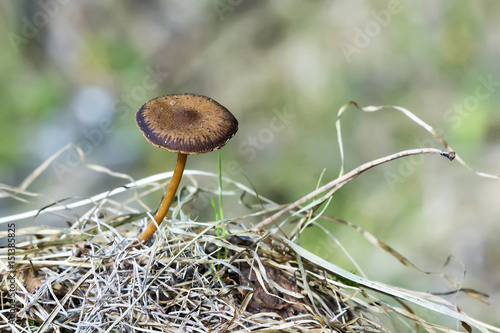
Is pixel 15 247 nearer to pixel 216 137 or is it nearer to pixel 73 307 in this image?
pixel 73 307

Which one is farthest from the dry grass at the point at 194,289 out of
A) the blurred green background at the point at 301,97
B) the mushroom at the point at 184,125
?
the blurred green background at the point at 301,97

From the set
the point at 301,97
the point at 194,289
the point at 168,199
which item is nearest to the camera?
the point at 194,289

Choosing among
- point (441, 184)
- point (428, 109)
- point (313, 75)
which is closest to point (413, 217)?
point (441, 184)

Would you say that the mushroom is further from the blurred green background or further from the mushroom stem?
the blurred green background

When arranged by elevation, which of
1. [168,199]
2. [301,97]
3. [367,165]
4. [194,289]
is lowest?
[194,289]

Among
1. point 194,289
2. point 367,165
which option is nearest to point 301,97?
point 367,165

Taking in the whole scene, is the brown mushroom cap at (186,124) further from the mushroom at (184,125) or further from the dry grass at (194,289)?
the dry grass at (194,289)

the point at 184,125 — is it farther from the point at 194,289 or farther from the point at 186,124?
the point at 194,289
